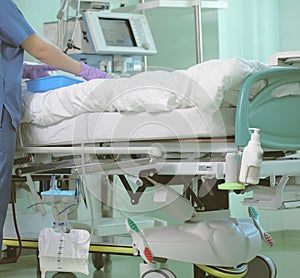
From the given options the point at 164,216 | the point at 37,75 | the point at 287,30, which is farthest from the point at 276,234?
the point at 37,75

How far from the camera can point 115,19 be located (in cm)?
460

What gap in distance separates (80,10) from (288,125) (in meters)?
2.38

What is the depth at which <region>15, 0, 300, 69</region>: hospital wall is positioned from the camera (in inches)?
208

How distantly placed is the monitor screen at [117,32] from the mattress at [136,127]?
153 centimetres

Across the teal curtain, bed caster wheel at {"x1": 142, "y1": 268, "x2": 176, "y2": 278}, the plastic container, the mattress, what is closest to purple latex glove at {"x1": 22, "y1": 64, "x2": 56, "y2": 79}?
the plastic container

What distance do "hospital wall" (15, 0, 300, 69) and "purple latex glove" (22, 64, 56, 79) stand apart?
1525 millimetres

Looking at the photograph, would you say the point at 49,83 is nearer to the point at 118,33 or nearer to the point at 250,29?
the point at 118,33

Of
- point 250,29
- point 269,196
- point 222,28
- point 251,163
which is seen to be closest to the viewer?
point 251,163

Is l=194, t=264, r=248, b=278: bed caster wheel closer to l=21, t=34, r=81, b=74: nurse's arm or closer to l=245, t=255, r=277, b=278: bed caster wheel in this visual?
l=245, t=255, r=277, b=278: bed caster wheel

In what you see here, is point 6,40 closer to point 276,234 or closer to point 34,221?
point 34,221

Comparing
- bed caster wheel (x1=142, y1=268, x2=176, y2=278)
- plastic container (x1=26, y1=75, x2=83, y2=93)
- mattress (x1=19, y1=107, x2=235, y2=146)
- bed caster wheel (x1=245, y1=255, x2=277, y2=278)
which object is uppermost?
plastic container (x1=26, y1=75, x2=83, y2=93)

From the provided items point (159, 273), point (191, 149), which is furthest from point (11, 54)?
point (159, 273)

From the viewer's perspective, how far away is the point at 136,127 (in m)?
2.63

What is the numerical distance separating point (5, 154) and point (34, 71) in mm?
685
